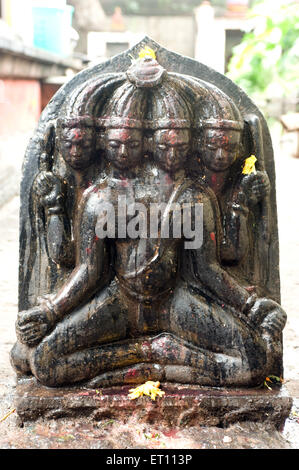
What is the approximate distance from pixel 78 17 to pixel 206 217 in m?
13.8

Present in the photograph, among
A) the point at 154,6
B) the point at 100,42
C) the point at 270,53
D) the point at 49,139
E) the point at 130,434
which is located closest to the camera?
the point at 130,434

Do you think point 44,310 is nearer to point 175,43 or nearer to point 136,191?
point 136,191

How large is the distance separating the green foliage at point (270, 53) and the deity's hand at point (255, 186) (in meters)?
8.56

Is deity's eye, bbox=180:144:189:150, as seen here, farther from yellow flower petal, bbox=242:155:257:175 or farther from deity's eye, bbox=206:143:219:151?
yellow flower petal, bbox=242:155:257:175

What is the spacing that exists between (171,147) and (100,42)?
43.5 feet

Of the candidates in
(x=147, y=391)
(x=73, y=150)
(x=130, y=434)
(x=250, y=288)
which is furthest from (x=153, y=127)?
(x=130, y=434)

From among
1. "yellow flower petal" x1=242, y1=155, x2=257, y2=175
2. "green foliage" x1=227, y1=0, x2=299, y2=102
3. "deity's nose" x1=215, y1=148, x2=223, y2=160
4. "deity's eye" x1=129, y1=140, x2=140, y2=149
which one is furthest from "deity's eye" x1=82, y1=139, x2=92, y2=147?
"green foliage" x1=227, y1=0, x2=299, y2=102

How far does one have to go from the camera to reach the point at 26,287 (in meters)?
2.26

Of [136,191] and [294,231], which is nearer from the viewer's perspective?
[136,191]

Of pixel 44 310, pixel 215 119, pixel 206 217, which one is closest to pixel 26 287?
pixel 44 310

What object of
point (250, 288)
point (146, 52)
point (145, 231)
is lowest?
point (250, 288)

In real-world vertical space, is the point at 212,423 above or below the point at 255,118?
below

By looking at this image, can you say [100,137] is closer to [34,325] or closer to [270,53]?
[34,325]

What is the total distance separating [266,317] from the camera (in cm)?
219
